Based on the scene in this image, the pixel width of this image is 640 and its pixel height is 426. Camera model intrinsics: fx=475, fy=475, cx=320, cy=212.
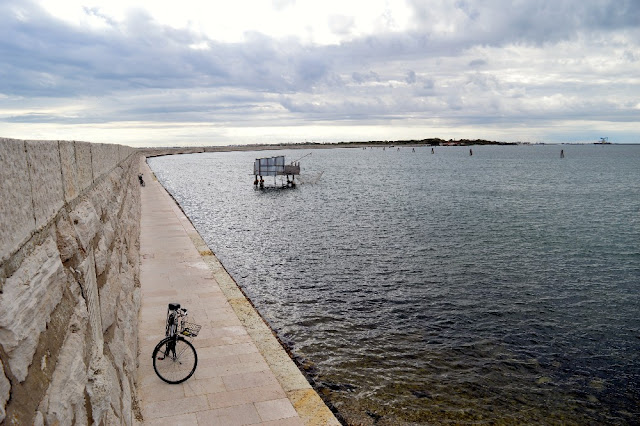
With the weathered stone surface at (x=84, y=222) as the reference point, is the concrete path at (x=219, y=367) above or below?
below

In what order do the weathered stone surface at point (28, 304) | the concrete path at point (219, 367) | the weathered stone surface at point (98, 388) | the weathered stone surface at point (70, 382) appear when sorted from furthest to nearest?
1. the concrete path at point (219, 367)
2. the weathered stone surface at point (98, 388)
3. the weathered stone surface at point (70, 382)
4. the weathered stone surface at point (28, 304)

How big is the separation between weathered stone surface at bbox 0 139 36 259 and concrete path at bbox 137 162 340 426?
4876 mm

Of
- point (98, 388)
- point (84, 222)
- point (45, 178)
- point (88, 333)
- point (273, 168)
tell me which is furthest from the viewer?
point (273, 168)

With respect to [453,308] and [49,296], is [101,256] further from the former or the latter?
[453,308]

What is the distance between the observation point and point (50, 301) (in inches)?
105

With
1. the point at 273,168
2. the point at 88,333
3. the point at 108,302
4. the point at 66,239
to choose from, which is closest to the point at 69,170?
the point at 66,239

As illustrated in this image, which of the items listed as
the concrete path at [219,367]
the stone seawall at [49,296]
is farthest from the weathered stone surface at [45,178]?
the concrete path at [219,367]

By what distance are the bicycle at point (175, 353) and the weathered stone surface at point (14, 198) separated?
5.28m

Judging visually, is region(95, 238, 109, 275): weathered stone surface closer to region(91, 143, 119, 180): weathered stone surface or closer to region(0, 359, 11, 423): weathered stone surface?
region(91, 143, 119, 180): weathered stone surface

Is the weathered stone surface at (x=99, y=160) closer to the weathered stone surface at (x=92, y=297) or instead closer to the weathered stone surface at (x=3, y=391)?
Result: the weathered stone surface at (x=92, y=297)

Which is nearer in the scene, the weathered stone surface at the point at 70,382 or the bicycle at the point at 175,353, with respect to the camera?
the weathered stone surface at the point at 70,382

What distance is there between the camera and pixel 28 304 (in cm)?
228

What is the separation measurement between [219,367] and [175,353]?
77cm

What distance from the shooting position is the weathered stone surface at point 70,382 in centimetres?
240
